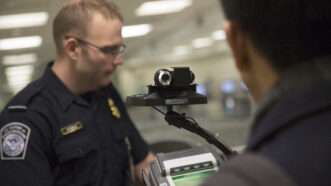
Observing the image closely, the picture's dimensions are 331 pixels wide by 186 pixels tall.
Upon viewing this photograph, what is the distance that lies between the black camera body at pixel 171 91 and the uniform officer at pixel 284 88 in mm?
445

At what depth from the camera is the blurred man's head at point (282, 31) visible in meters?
0.47

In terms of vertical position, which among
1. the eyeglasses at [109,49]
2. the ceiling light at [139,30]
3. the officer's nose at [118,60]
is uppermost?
the ceiling light at [139,30]

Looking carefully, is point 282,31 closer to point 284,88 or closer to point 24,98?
point 284,88

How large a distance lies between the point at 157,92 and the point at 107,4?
19.8 inches

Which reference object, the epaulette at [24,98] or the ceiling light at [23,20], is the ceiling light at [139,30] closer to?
the ceiling light at [23,20]

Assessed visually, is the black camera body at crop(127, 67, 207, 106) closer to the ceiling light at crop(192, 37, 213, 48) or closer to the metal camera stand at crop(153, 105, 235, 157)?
the metal camera stand at crop(153, 105, 235, 157)

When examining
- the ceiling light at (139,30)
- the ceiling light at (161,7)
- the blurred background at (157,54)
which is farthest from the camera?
the ceiling light at (161,7)

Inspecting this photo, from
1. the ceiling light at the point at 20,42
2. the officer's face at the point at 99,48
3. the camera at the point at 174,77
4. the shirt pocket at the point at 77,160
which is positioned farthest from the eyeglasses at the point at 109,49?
the ceiling light at the point at 20,42

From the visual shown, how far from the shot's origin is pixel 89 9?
4.26 ft

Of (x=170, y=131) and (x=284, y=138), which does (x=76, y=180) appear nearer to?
(x=284, y=138)

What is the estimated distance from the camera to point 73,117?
126 centimetres

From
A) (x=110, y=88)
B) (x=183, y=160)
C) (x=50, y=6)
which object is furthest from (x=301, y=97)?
(x=50, y=6)

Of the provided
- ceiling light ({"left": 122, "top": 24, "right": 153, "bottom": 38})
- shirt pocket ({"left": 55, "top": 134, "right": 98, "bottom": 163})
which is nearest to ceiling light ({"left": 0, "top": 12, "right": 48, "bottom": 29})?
ceiling light ({"left": 122, "top": 24, "right": 153, "bottom": 38})

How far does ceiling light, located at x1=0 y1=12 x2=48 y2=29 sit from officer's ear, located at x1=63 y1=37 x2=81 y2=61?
2.65 feet
